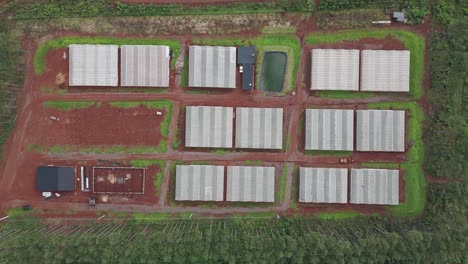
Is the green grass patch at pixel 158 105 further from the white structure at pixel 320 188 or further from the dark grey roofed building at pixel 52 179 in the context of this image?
the white structure at pixel 320 188

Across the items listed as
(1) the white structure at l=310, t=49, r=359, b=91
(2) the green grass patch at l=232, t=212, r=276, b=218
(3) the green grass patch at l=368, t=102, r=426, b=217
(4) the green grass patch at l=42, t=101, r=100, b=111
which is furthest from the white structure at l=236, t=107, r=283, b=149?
(4) the green grass patch at l=42, t=101, r=100, b=111

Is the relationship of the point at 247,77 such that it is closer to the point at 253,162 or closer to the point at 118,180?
the point at 253,162

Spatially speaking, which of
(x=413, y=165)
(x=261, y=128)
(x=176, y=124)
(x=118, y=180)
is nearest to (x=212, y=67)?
(x=176, y=124)

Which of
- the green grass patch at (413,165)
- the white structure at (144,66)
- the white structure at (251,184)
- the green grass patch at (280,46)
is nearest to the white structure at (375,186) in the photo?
the green grass patch at (413,165)

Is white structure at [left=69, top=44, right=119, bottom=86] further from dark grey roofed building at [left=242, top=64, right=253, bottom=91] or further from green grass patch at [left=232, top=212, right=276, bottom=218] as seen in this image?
green grass patch at [left=232, top=212, right=276, bottom=218]

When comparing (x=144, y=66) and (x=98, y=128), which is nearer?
(x=144, y=66)

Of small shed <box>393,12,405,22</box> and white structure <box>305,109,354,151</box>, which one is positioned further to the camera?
small shed <box>393,12,405,22</box>

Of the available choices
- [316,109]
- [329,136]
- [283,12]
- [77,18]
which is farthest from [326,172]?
[77,18]

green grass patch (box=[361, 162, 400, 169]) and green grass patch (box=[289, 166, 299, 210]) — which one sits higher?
green grass patch (box=[361, 162, 400, 169])
